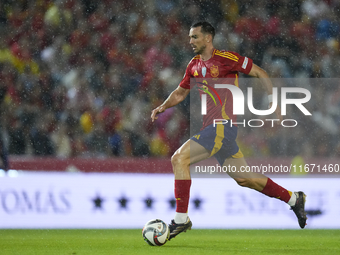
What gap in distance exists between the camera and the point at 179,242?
5324mm

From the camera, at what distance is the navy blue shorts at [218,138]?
480 cm

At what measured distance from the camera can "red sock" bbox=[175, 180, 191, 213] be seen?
4.76 m

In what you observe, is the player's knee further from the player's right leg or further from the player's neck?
the player's neck

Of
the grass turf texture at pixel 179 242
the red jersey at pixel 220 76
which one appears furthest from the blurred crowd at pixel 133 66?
the red jersey at pixel 220 76

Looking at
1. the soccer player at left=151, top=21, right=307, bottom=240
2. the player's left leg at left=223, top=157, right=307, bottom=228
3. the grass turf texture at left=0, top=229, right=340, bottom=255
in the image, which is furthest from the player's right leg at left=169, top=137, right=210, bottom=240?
the player's left leg at left=223, top=157, right=307, bottom=228

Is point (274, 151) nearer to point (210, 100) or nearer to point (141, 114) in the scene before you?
point (141, 114)

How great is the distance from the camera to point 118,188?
22.4 ft

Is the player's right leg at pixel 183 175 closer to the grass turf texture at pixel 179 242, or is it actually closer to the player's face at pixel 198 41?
the grass turf texture at pixel 179 242

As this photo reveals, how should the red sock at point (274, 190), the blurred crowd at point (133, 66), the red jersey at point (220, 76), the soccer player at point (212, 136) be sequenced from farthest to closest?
the blurred crowd at point (133, 66) < the red sock at point (274, 190) < the red jersey at point (220, 76) < the soccer player at point (212, 136)

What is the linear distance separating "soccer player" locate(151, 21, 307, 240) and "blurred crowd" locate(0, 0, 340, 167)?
10.2 feet

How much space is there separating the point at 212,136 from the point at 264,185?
71 centimetres

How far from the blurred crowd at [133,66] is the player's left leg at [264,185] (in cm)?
277

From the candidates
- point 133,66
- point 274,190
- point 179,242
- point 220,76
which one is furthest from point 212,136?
point 133,66

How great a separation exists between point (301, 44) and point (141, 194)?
12.6 ft
